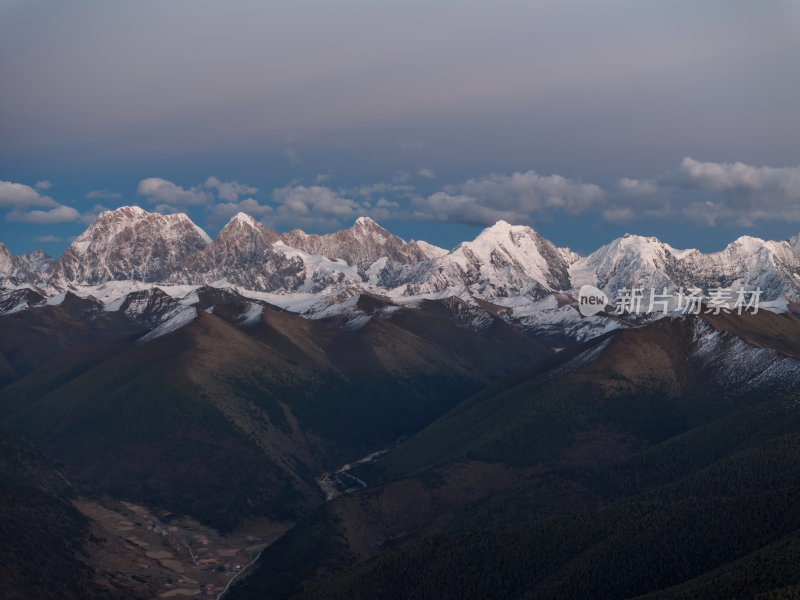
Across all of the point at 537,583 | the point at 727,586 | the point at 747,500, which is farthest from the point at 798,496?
the point at 537,583

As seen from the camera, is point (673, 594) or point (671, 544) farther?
point (671, 544)

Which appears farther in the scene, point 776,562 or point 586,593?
point 586,593

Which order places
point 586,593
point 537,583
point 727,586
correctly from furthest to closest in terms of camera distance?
point 537,583 → point 586,593 → point 727,586

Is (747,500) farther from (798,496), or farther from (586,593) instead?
(586,593)

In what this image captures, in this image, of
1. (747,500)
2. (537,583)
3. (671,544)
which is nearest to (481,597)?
(537,583)

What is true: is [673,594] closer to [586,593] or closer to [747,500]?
[586,593]

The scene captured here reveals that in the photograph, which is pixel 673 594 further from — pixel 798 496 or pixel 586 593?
pixel 798 496

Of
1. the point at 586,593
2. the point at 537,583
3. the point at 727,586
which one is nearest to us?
the point at 727,586

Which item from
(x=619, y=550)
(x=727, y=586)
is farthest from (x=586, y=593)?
(x=727, y=586)
